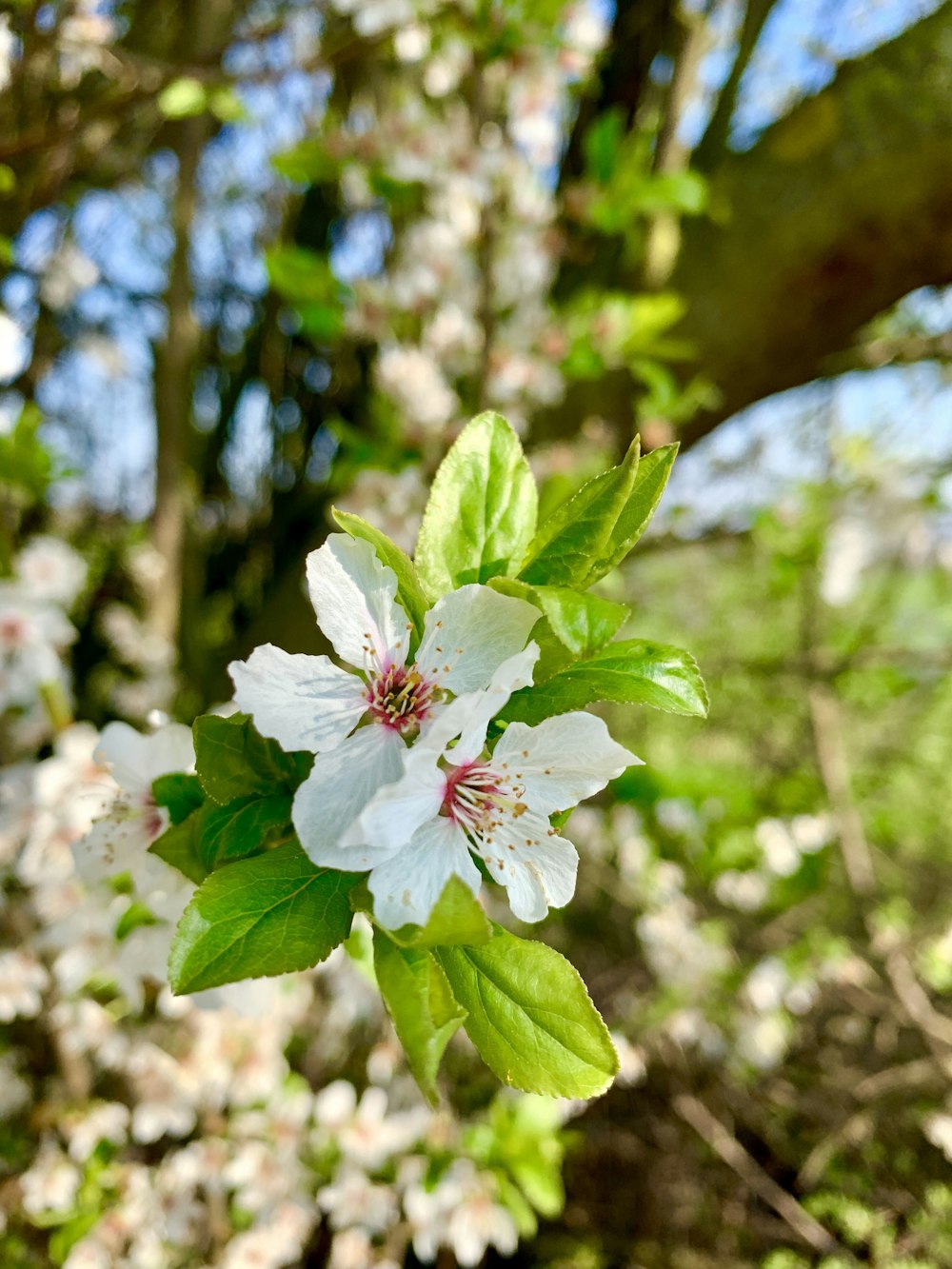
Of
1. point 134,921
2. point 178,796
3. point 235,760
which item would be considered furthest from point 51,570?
point 235,760

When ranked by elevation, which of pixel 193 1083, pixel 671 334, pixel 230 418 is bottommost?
pixel 193 1083

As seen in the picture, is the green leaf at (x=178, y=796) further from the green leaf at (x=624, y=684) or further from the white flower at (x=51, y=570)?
the white flower at (x=51, y=570)

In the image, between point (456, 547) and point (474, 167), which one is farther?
point (474, 167)

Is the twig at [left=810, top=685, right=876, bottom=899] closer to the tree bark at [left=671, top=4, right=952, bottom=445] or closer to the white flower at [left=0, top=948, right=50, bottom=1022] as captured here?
the tree bark at [left=671, top=4, right=952, bottom=445]

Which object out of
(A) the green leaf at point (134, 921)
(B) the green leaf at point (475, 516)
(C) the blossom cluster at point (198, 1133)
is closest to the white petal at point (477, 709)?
(B) the green leaf at point (475, 516)

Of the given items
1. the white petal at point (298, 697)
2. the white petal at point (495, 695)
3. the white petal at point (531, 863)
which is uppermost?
the white petal at point (495, 695)

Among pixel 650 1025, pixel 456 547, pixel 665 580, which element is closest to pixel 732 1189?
pixel 650 1025

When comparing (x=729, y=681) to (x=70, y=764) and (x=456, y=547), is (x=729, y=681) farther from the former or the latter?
(x=456, y=547)

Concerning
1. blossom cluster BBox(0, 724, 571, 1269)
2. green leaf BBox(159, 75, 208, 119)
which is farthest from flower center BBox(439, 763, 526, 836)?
green leaf BBox(159, 75, 208, 119)
